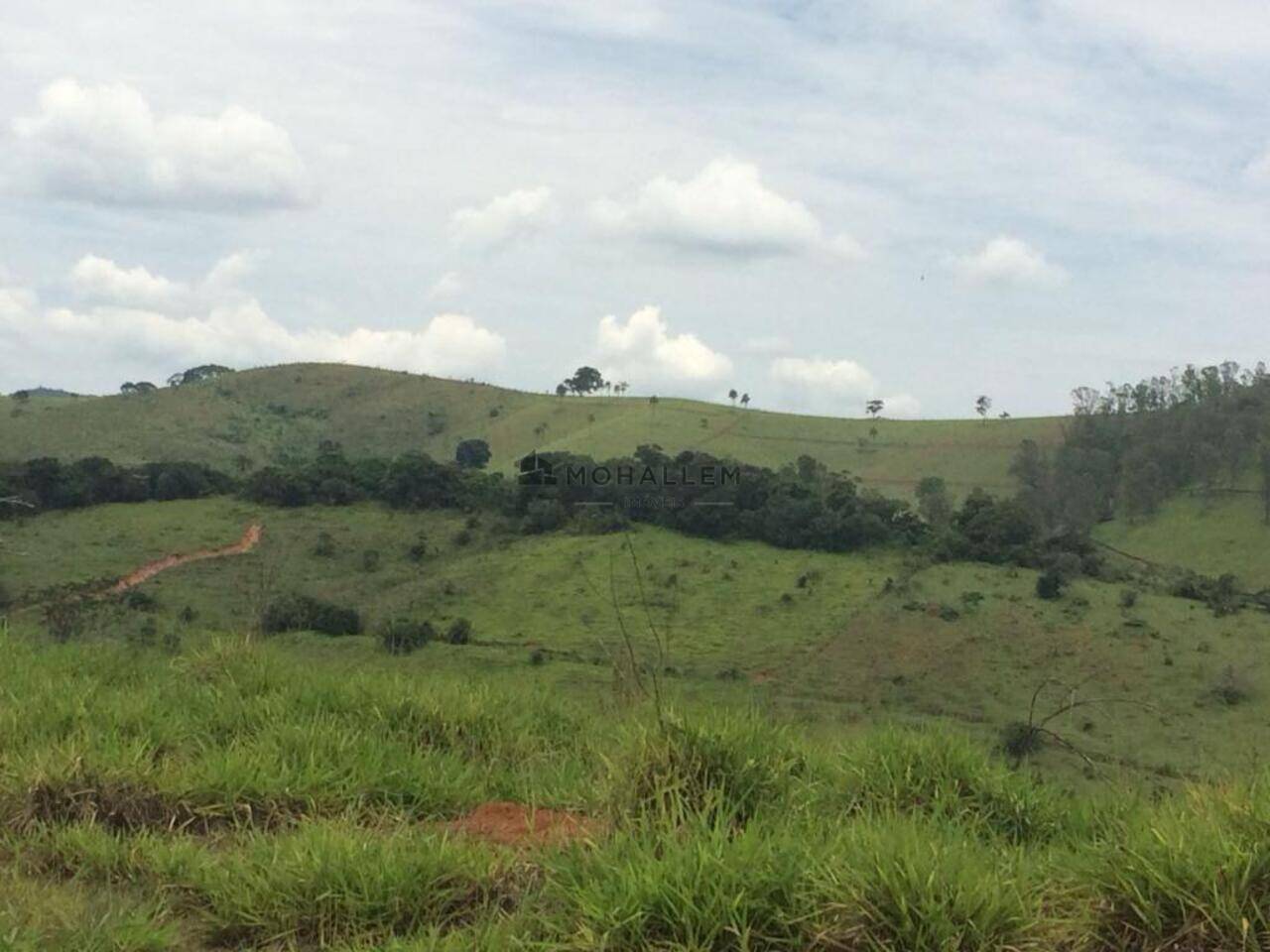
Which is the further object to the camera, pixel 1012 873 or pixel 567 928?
pixel 1012 873

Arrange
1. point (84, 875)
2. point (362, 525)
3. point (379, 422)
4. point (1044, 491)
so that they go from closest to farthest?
1. point (84, 875)
2. point (362, 525)
3. point (1044, 491)
4. point (379, 422)

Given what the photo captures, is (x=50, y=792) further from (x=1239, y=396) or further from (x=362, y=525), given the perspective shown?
(x=1239, y=396)

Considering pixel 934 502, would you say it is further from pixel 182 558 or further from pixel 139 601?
pixel 139 601

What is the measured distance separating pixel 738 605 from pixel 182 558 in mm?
22569

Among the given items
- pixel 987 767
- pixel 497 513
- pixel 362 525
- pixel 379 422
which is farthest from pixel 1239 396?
pixel 987 767

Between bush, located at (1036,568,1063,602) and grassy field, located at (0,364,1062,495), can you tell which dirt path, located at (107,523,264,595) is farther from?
bush, located at (1036,568,1063,602)

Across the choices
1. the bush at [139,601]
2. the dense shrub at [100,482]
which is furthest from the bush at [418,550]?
the bush at [139,601]

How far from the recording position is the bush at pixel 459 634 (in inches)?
1651

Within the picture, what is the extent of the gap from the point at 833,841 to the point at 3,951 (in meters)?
2.25

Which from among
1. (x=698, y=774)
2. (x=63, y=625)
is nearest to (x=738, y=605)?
(x=63, y=625)

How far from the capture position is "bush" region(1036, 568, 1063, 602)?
50.3 m

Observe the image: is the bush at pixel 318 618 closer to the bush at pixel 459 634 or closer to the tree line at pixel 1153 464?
the bush at pixel 459 634

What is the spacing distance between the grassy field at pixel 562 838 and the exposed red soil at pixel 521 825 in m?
0.04

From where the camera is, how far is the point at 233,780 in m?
4.77
